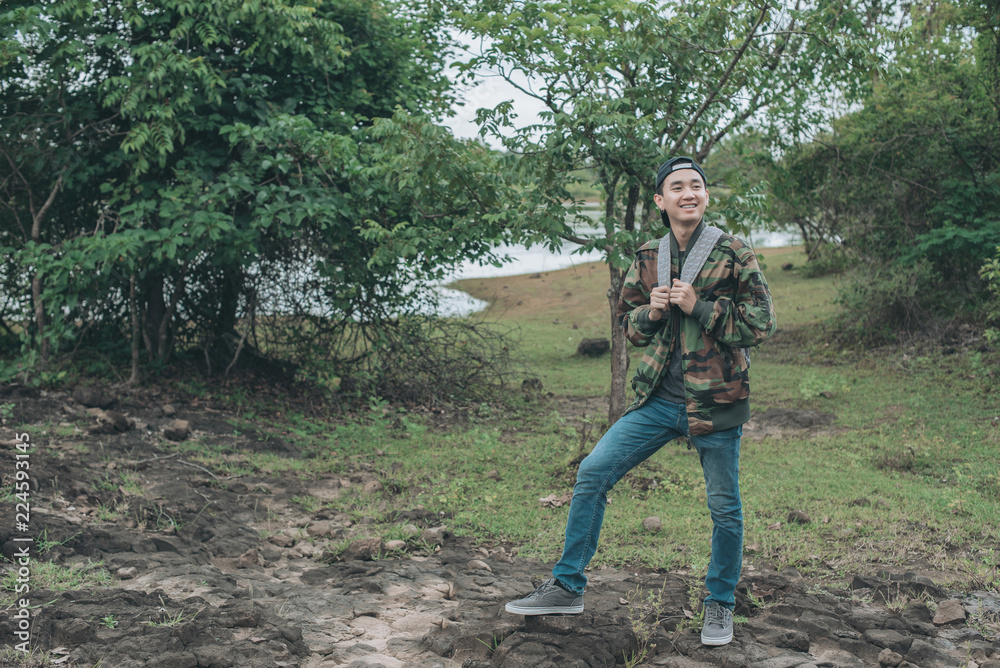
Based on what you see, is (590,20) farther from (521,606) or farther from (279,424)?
(279,424)

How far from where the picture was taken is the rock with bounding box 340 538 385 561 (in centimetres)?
440

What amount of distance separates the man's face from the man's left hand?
31 centimetres

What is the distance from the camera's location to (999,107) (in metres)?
9.77

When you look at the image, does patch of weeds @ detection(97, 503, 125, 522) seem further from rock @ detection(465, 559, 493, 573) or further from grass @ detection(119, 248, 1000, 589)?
rock @ detection(465, 559, 493, 573)

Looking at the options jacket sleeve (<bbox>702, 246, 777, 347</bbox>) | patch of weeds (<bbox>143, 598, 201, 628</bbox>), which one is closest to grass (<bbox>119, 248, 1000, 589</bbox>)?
patch of weeds (<bbox>143, 598, 201, 628</bbox>)

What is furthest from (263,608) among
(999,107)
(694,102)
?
(999,107)

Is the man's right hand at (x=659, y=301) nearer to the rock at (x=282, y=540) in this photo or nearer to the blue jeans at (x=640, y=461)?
the blue jeans at (x=640, y=461)

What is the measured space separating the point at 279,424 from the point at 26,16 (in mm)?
4083

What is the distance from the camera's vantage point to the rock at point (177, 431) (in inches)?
257

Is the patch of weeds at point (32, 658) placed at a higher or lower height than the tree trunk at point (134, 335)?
lower

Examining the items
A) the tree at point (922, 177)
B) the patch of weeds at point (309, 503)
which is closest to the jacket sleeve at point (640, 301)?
the patch of weeds at point (309, 503)

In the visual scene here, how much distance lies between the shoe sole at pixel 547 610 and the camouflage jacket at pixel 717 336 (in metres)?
0.91

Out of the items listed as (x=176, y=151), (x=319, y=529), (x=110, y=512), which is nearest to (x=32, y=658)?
(x=110, y=512)

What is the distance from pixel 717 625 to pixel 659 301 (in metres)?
1.40
